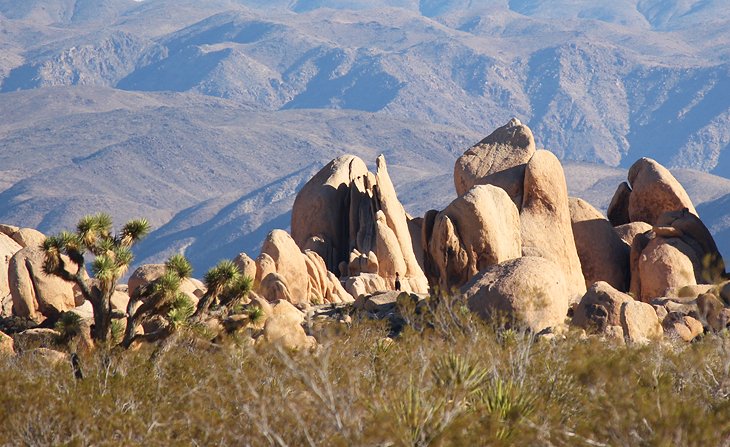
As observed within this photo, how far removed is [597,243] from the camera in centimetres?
6216

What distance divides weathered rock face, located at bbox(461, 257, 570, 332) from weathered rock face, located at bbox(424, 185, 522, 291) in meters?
6.95

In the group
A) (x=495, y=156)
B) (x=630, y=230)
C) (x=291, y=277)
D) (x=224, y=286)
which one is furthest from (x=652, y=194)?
(x=224, y=286)

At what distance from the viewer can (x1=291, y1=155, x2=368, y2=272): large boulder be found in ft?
216

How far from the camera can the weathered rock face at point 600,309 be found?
41.7m

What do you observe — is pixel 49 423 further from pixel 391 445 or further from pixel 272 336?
pixel 272 336

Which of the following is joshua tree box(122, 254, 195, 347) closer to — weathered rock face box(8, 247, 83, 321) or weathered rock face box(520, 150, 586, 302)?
weathered rock face box(8, 247, 83, 321)

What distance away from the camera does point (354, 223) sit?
6500 centimetres

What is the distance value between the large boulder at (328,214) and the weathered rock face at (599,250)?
10630mm

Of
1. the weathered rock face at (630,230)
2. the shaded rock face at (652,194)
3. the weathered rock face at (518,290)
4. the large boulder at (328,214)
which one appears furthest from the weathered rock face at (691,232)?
the weathered rock face at (518,290)

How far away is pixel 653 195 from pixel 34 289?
100 feet

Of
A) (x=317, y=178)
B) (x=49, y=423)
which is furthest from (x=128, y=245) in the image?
(x=317, y=178)

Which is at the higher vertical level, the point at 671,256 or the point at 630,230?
the point at 671,256

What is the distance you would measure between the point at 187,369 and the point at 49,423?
6525 millimetres

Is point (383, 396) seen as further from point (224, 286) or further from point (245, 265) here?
point (245, 265)
